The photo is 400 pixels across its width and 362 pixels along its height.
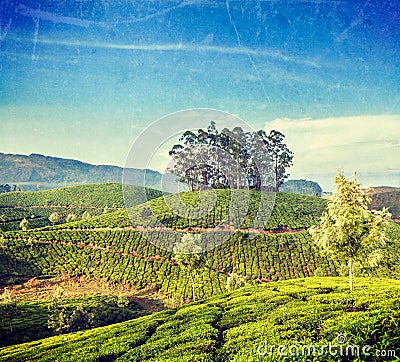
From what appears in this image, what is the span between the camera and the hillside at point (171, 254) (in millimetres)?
38000

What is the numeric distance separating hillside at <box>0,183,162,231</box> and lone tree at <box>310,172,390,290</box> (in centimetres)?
5728

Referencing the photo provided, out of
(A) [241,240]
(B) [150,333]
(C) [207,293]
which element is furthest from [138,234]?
(B) [150,333]

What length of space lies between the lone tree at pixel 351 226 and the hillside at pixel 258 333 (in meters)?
2.46

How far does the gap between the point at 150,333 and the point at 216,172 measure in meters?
46.1

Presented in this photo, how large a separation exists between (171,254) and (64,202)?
166 ft

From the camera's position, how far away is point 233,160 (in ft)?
211

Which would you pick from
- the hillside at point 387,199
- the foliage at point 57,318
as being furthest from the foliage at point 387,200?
the foliage at point 57,318

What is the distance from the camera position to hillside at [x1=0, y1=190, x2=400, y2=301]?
38000 mm

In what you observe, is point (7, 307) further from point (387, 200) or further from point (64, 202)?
point (387, 200)

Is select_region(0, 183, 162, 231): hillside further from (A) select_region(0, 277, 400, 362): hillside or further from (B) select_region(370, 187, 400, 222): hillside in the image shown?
(A) select_region(0, 277, 400, 362): hillside

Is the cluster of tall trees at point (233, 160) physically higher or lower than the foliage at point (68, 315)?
higher

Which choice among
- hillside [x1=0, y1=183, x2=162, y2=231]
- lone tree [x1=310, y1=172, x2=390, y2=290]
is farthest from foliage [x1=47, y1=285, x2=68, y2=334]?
hillside [x1=0, y1=183, x2=162, y2=231]

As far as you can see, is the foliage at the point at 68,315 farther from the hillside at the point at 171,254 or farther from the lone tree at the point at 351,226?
the lone tree at the point at 351,226

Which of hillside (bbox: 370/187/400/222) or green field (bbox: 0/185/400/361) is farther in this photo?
hillside (bbox: 370/187/400/222)
